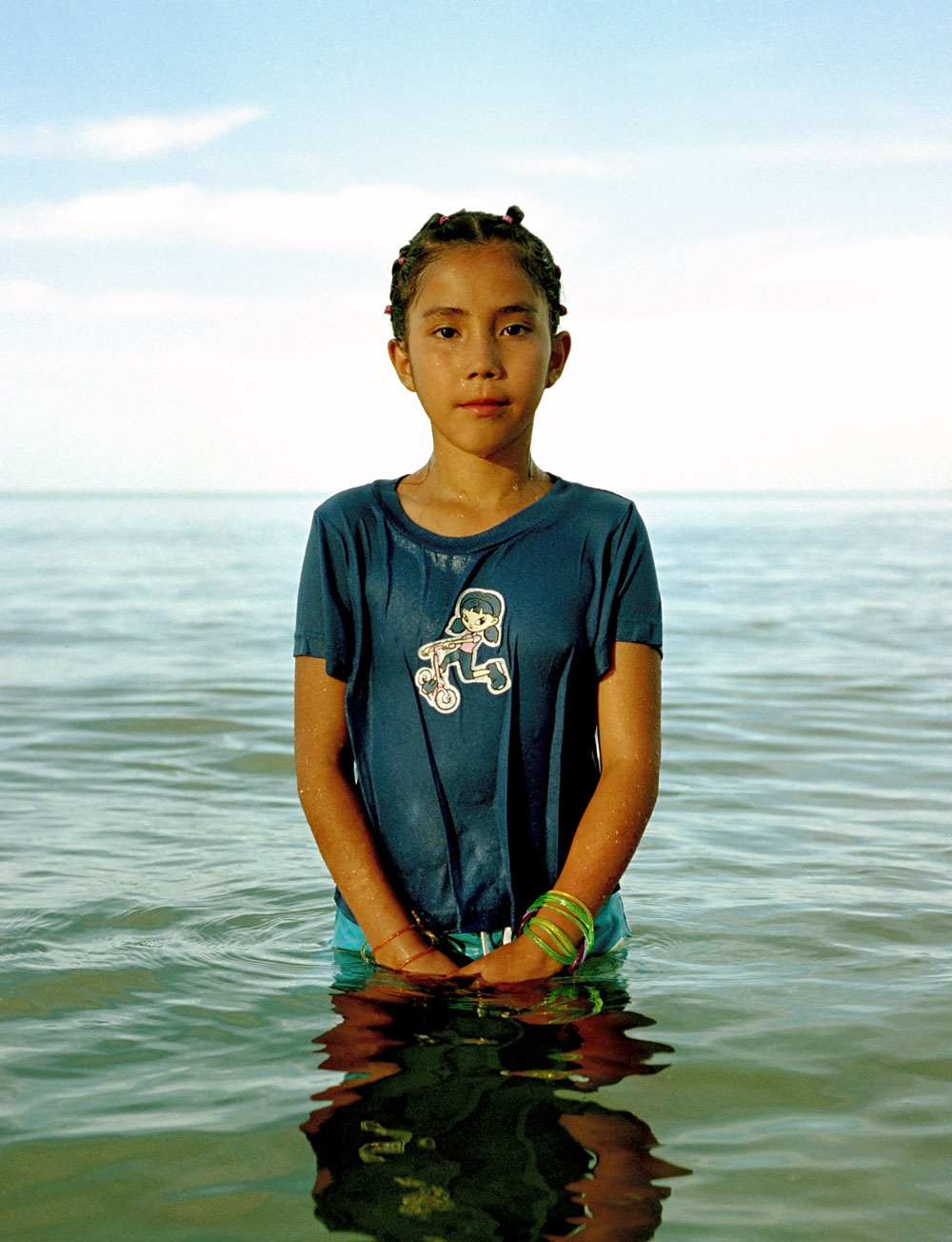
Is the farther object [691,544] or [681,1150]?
[691,544]

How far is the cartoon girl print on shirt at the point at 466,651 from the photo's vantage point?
3131 millimetres

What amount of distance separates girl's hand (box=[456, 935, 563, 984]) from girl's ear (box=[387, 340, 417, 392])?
4.20 ft

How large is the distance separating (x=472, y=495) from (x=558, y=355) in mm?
388

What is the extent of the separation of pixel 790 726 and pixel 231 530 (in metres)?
38.9

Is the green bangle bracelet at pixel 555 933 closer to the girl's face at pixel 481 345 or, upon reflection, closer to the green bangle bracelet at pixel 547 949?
the green bangle bracelet at pixel 547 949

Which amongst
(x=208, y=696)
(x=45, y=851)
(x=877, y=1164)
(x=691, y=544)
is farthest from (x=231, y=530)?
(x=877, y=1164)

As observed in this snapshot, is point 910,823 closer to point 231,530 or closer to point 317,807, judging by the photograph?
point 317,807

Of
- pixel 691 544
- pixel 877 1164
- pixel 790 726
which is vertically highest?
pixel 691 544

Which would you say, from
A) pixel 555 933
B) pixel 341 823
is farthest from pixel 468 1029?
pixel 341 823

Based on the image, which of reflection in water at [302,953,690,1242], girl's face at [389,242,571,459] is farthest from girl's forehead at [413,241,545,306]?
reflection in water at [302,953,690,1242]

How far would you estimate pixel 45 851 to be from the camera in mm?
5203

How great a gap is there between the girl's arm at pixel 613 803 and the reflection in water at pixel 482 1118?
10cm

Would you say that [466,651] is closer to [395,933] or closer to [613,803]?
[613,803]

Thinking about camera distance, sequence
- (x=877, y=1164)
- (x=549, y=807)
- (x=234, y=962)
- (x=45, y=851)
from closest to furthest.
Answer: (x=877, y=1164) < (x=549, y=807) < (x=234, y=962) < (x=45, y=851)
